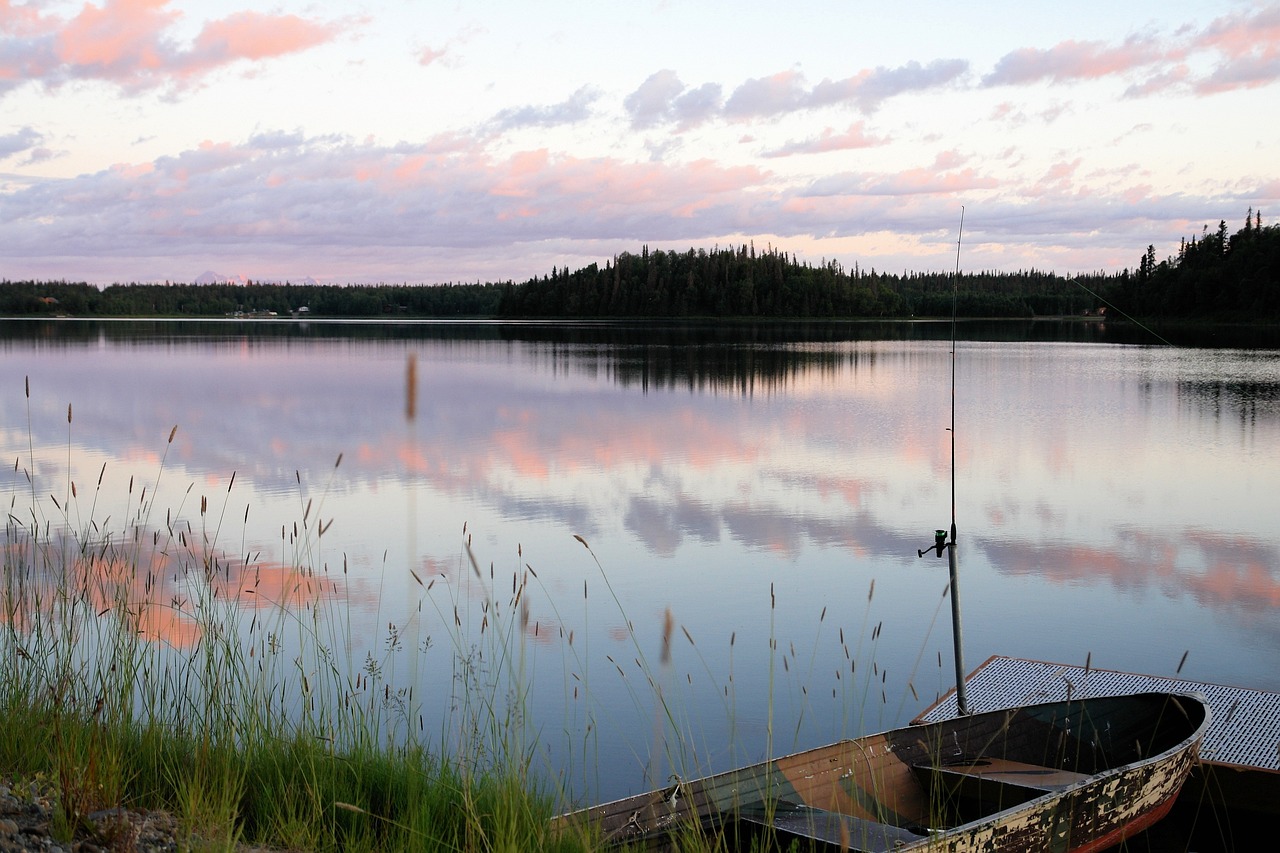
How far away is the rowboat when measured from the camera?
430 centimetres

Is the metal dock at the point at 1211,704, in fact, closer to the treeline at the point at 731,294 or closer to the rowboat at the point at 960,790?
the rowboat at the point at 960,790

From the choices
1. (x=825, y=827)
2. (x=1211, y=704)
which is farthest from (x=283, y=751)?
(x=1211, y=704)

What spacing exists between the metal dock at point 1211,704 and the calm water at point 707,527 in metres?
0.43

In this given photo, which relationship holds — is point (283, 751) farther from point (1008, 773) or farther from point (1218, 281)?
point (1218, 281)

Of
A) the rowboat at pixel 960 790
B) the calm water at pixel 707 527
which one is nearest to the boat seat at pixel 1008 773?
the rowboat at pixel 960 790

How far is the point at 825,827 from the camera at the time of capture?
4.56 meters

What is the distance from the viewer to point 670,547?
11.9 meters

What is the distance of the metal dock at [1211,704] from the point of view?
228 inches

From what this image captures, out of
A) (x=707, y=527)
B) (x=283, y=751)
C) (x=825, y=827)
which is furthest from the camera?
(x=707, y=527)

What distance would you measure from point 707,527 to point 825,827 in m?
8.50

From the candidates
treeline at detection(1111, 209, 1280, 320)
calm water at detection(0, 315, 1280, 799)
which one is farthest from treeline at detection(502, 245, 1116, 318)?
calm water at detection(0, 315, 1280, 799)

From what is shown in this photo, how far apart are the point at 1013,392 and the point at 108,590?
28474 millimetres

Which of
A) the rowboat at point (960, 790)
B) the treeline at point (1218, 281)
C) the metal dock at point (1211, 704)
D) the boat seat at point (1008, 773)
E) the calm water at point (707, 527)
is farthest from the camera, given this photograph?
the treeline at point (1218, 281)

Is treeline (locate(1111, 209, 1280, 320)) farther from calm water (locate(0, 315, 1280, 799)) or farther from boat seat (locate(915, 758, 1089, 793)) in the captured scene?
boat seat (locate(915, 758, 1089, 793))
